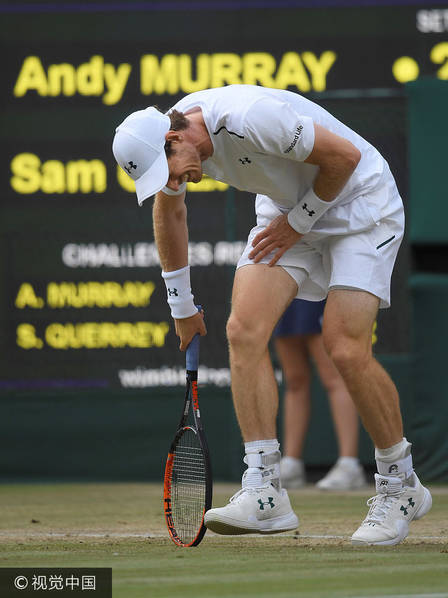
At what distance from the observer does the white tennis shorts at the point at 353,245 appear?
3.93 meters

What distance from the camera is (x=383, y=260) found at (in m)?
3.99

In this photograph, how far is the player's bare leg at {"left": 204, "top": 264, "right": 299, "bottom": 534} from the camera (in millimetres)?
3811

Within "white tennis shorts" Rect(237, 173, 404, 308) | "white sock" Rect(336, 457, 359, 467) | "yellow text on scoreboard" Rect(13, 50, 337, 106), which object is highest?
"yellow text on scoreboard" Rect(13, 50, 337, 106)

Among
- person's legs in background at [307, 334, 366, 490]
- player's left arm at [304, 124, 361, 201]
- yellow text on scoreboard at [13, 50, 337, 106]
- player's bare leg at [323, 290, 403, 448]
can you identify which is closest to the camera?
player's left arm at [304, 124, 361, 201]

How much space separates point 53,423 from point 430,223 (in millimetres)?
2419

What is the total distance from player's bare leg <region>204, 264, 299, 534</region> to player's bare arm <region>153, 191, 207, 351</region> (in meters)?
0.22

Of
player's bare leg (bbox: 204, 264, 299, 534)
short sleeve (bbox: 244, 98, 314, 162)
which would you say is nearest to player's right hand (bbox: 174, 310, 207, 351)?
player's bare leg (bbox: 204, 264, 299, 534)

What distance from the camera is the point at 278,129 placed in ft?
11.9

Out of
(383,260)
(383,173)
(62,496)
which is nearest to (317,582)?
(383,260)

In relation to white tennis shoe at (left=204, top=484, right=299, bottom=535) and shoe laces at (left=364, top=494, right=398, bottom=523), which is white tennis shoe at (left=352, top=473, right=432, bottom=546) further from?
white tennis shoe at (left=204, top=484, right=299, bottom=535)

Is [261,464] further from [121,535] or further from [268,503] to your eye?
[121,535]

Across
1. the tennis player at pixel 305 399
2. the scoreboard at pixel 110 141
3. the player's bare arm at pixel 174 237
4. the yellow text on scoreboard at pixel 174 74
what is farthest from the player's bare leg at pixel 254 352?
the yellow text on scoreboard at pixel 174 74

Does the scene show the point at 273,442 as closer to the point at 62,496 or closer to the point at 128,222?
the point at 62,496

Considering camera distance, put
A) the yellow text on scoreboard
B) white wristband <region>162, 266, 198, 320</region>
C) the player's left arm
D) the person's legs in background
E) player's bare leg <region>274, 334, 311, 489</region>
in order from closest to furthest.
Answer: the player's left arm < white wristband <region>162, 266, 198, 320</region> < the person's legs in background < player's bare leg <region>274, 334, 311, 489</region> < the yellow text on scoreboard
